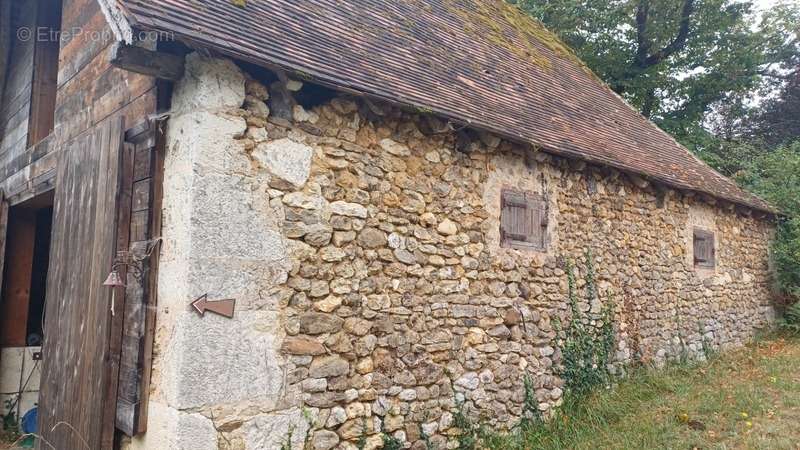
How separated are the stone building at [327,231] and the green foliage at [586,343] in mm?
165

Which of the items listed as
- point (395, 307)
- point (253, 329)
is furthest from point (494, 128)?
point (253, 329)

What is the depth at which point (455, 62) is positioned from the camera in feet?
21.0

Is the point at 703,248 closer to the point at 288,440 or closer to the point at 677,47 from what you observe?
the point at 288,440

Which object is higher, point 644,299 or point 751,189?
point 751,189

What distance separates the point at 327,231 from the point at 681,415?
13.4 feet

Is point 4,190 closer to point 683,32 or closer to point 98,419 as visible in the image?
point 98,419

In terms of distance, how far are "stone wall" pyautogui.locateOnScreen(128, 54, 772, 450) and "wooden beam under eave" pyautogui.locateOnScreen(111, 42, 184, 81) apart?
11 cm

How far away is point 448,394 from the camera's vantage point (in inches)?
194

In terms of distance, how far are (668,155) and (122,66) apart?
8.25m

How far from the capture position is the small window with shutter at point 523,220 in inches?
225

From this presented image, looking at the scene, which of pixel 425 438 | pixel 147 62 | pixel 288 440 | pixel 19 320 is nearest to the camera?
pixel 147 62

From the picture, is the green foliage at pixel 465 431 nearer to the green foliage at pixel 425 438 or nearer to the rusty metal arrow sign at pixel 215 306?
the green foliage at pixel 425 438

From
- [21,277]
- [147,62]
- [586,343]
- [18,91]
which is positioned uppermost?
[18,91]

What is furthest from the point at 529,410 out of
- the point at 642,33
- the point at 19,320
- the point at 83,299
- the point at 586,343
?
the point at 642,33
